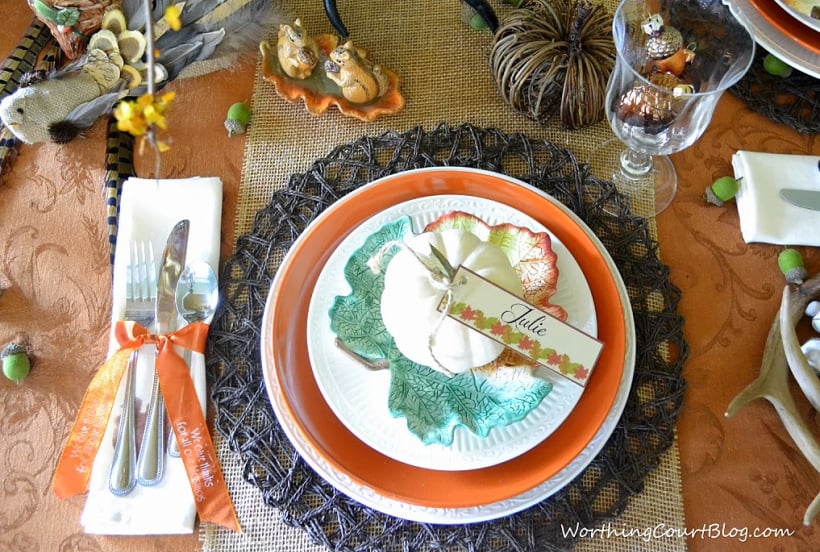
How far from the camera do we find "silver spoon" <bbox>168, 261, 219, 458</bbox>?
2.28ft

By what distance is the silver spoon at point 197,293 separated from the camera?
694mm

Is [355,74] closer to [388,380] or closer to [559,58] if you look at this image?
[559,58]

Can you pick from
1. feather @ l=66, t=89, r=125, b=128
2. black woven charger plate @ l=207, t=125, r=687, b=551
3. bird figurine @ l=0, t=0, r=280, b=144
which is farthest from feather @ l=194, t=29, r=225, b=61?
black woven charger plate @ l=207, t=125, r=687, b=551

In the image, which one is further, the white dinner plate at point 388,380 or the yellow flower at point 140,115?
the white dinner plate at point 388,380

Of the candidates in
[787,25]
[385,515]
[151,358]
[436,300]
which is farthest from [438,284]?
[787,25]

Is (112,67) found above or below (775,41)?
below

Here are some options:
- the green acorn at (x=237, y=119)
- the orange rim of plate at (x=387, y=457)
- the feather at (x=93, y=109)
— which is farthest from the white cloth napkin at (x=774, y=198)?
the feather at (x=93, y=109)

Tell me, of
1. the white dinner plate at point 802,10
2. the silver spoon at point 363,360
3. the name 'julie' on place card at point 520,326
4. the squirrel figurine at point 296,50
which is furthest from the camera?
the squirrel figurine at point 296,50

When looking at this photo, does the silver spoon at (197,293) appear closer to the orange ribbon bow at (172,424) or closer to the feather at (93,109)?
the orange ribbon bow at (172,424)

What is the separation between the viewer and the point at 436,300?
537 millimetres

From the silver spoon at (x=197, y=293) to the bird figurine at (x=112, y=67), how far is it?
27 centimetres

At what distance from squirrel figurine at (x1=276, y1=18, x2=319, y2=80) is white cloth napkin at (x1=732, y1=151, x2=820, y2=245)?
1.95 ft

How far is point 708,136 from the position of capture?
32.4 inches

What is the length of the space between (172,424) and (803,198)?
2.67ft
